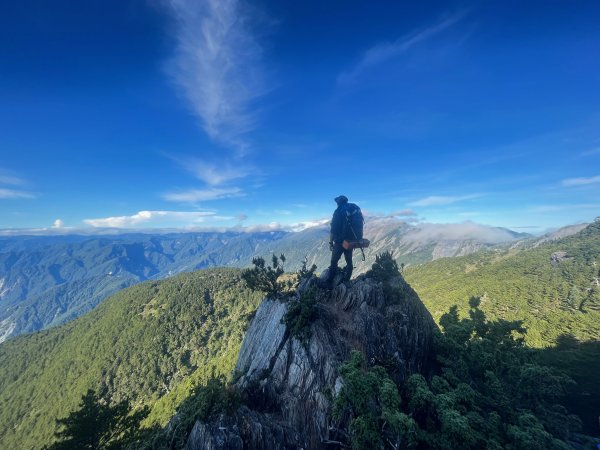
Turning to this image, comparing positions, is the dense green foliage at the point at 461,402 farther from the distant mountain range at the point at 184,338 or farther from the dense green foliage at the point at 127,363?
the dense green foliage at the point at 127,363

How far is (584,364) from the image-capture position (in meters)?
63.9

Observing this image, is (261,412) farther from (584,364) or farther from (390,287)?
(584,364)

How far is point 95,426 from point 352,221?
111 feet

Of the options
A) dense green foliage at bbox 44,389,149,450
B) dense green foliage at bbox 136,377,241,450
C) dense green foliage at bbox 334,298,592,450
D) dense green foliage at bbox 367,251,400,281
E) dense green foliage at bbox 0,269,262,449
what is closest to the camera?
dense green foliage at bbox 334,298,592,450

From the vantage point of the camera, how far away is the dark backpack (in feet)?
106

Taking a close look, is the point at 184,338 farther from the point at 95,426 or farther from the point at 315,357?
the point at 315,357

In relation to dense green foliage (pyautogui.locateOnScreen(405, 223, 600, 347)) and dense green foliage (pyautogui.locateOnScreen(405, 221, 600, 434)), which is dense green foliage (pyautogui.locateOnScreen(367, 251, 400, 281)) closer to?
dense green foliage (pyautogui.locateOnScreen(405, 221, 600, 434))

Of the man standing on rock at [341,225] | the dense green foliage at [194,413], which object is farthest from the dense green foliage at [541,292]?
the dense green foliage at [194,413]

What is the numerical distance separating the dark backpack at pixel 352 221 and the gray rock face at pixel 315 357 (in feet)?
24.0

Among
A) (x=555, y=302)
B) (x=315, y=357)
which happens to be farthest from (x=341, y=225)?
(x=555, y=302)

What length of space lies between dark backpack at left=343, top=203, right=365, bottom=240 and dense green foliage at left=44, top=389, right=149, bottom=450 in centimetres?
2882

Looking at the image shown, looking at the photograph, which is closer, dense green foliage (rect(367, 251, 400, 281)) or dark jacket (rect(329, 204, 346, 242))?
dark jacket (rect(329, 204, 346, 242))

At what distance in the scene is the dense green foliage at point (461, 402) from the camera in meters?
17.4

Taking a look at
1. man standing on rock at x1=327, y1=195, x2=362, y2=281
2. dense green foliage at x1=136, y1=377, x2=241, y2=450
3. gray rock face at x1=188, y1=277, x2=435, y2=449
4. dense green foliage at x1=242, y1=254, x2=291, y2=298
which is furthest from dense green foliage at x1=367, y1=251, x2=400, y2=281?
dense green foliage at x1=136, y1=377, x2=241, y2=450
